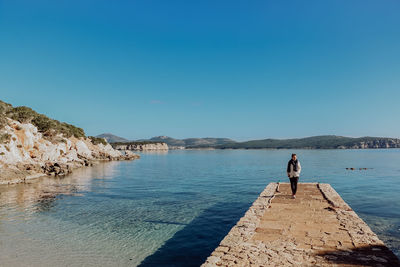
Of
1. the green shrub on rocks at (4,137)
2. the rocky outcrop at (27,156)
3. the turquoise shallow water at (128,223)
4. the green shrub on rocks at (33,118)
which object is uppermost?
the green shrub on rocks at (33,118)

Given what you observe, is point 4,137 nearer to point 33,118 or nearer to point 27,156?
point 27,156

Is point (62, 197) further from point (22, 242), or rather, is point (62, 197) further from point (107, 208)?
point (22, 242)

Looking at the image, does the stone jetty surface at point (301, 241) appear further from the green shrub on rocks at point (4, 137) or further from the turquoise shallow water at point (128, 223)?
the green shrub on rocks at point (4, 137)

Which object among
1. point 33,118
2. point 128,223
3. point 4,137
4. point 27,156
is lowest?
point 128,223

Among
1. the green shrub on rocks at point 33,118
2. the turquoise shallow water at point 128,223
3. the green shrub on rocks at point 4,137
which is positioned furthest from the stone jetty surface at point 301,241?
the green shrub on rocks at point 33,118

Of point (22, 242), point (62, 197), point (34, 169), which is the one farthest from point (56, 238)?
point (34, 169)

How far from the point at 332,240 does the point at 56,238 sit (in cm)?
1226

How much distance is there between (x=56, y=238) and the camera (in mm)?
13031

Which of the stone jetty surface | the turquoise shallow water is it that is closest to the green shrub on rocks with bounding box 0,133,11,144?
the turquoise shallow water

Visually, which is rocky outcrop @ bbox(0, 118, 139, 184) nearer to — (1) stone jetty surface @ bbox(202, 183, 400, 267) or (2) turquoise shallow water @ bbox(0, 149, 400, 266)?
(2) turquoise shallow water @ bbox(0, 149, 400, 266)

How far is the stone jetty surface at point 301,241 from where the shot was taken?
24.4 ft

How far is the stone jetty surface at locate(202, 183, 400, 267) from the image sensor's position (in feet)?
24.4

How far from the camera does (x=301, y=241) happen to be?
892 cm

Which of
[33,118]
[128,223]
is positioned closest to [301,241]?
[128,223]
